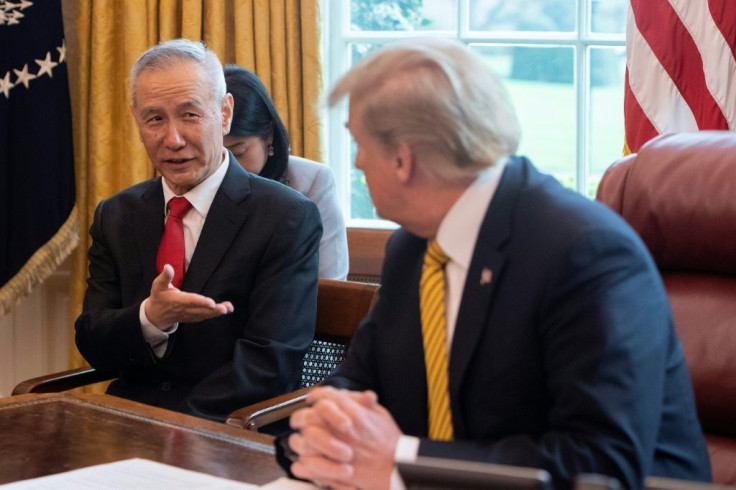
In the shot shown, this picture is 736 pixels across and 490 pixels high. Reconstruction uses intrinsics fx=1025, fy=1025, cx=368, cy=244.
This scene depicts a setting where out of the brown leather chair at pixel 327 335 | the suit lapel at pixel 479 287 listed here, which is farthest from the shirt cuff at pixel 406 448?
the brown leather chair at pixel 327 335

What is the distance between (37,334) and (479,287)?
3.50 metres

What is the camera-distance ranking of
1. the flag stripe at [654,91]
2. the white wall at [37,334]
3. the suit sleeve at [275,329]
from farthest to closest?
the white wall at [37,334] < the flag stripe at [654,91] < the suit sleeve at [275,329]

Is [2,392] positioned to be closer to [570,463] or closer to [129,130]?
[129,130]

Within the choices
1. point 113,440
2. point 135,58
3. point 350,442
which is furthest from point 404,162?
point 135,58

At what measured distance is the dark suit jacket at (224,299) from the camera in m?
2.39

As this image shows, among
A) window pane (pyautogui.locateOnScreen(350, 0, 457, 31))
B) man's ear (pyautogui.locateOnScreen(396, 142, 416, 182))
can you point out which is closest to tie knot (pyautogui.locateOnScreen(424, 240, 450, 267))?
man's ear (pyautogui.locateOnScreen(396, 142, 416, 182))

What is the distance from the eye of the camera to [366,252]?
392cm

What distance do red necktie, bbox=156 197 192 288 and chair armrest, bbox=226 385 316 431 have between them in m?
0.48

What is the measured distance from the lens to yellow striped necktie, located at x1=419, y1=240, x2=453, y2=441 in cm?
146

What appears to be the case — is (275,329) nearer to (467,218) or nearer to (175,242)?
(175,242)

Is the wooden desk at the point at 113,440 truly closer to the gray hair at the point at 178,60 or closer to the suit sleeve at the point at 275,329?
the suit sleeve at the point at 275,329

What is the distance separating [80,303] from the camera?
4270 millimetres

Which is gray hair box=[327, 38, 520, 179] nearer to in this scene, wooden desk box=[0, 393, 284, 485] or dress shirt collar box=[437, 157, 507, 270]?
dress shirt collar box=[437, 157, 507, 270]

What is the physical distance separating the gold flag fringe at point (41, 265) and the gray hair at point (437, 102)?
9.84 ft
